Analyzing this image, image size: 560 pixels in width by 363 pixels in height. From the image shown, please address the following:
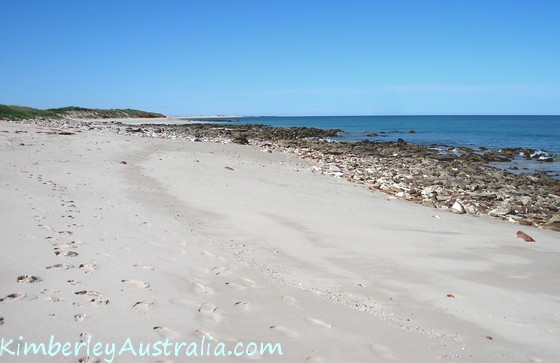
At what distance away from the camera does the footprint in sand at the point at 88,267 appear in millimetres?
4102

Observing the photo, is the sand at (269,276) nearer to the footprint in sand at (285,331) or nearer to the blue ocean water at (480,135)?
the footprint in sand at (285,331)

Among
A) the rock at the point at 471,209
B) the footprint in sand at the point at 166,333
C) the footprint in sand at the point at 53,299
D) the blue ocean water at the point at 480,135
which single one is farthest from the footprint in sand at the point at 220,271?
the blue ocean water at the point at 480,135

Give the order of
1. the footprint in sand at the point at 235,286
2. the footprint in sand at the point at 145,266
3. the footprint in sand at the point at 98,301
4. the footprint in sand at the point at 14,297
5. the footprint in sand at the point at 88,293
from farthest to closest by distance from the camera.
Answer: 1. the footprint in sand at the point at 145,266
2. the footprint in sand at the point at 235,286
3. the footprint in sand at the point at 88,293
4. the footprint in sand at the point at 98,301
5. the footprint in sand at the point at 14,297

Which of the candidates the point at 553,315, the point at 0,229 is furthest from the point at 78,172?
the point at 553,315

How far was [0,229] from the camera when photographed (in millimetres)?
5078

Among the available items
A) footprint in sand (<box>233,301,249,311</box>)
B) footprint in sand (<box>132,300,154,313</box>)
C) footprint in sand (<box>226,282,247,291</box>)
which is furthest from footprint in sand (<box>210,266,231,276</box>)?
footprint in sand (<box>132,300,154,313</box>)

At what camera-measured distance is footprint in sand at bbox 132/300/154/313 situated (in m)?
3.38

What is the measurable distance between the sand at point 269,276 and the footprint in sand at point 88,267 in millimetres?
20

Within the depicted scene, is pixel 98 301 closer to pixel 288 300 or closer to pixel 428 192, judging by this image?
pixel 288 300

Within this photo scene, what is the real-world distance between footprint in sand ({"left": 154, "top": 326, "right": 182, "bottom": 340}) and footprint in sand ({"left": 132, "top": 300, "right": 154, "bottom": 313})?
1.07ft

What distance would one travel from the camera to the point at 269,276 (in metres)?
4.55

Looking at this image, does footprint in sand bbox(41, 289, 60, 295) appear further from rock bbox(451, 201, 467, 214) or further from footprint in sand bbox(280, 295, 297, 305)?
rock bbox(451, 201, 467, 214)

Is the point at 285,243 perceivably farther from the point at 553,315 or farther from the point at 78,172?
the point at 78,172

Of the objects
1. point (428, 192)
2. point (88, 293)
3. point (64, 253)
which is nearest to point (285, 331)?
point (88, 293)
